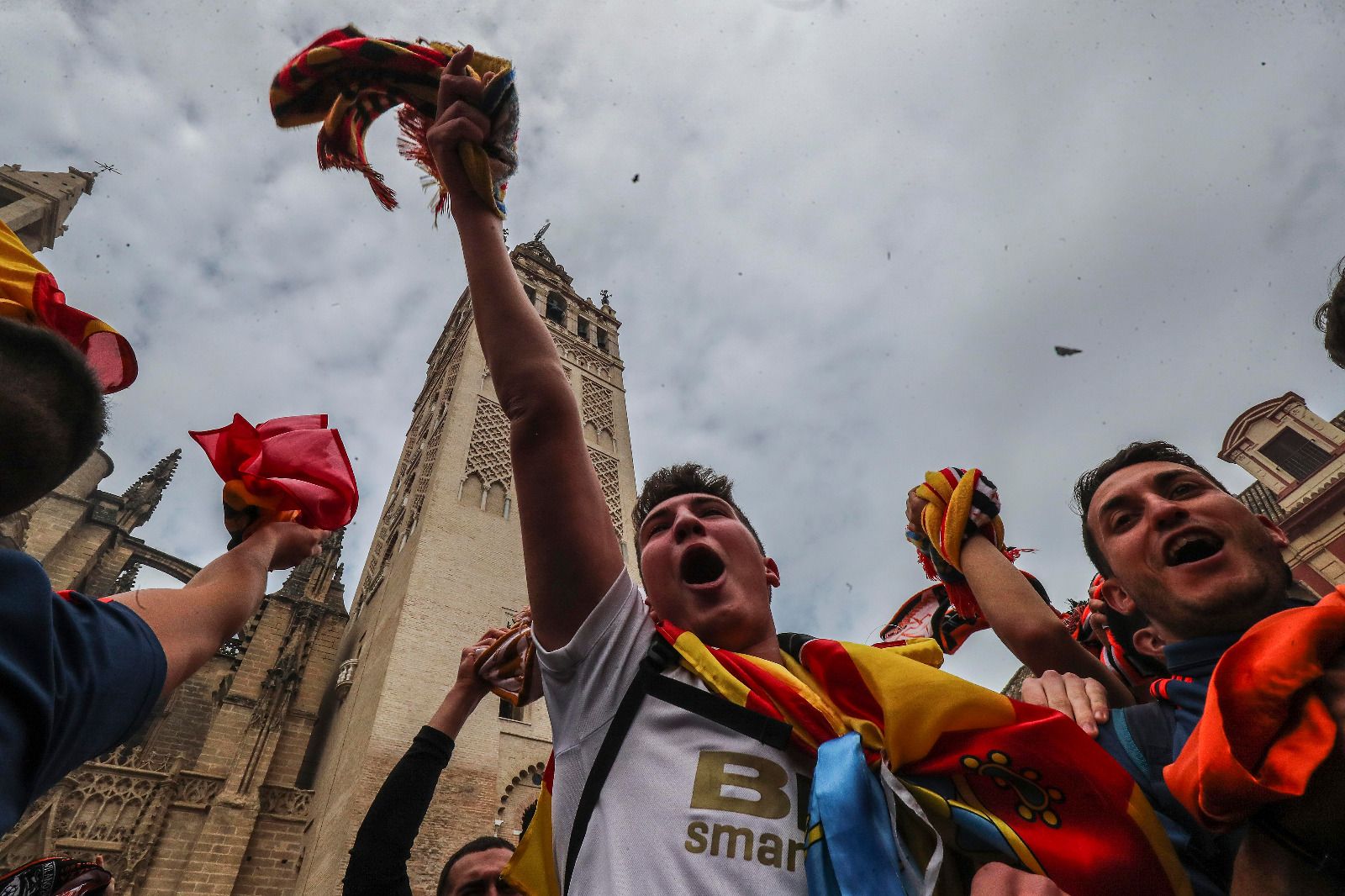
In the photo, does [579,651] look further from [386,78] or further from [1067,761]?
[386,78]

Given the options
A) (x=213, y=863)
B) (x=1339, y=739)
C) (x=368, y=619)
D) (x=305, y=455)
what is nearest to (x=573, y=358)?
(x=368, y=619)

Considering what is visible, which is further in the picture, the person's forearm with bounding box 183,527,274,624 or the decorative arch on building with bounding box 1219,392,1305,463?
the decorative arch on building with bounding box 1219,392,1305,463

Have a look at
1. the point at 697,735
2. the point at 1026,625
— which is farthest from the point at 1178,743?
the point at 697,735

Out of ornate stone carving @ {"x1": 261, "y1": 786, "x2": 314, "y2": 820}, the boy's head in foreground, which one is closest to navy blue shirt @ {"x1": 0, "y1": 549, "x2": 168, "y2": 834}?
the boy's head in foreground

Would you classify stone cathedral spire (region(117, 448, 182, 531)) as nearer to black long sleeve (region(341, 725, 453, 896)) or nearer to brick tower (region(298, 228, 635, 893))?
brick tower (region(298, 228, 635, 893))

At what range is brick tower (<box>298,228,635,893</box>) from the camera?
9.08 meters

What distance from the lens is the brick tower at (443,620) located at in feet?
29.8

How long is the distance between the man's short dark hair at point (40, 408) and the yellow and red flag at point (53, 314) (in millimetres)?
503

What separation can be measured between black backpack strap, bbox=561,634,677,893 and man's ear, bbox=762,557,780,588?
3.13 ft

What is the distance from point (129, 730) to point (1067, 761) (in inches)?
73.1

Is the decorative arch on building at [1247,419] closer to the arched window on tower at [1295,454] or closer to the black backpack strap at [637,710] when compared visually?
the arched window on tower at [1295,454]

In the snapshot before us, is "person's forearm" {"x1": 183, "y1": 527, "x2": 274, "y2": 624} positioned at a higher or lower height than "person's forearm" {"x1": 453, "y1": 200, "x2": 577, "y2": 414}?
lower

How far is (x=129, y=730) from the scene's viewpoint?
1.32m

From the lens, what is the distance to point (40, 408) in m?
1.14
